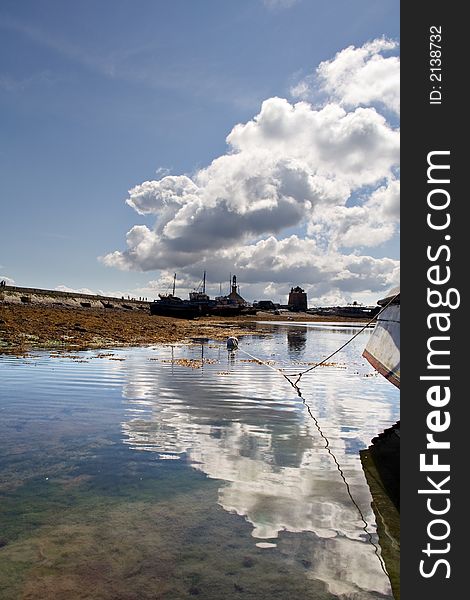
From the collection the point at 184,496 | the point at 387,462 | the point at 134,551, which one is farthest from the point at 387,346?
the point at 134,551

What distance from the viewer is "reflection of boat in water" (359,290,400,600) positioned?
Answer: 5125 mm

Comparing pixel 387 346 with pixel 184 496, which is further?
pixel 387 346

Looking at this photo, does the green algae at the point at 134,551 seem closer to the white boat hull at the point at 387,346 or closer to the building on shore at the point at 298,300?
the white boat hull at the point at 387,346

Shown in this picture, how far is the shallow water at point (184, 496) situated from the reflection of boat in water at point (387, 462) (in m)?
0.16

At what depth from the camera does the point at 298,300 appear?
19038cm

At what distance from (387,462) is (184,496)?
3861mm

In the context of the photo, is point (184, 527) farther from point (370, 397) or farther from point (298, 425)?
point (370, 397)

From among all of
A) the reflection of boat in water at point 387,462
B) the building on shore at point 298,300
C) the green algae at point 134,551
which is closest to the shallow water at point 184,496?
the green algae at point 134,551

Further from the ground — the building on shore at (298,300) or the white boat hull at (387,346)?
the building on shore at (298,300)

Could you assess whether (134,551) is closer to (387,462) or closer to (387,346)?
(387,462)

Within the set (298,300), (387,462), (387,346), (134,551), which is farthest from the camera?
(298,300)

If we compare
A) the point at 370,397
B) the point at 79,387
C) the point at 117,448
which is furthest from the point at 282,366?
the point at 117,448

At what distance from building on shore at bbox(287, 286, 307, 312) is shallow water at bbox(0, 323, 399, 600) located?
580 ft

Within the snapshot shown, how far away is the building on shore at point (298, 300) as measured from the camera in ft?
621
